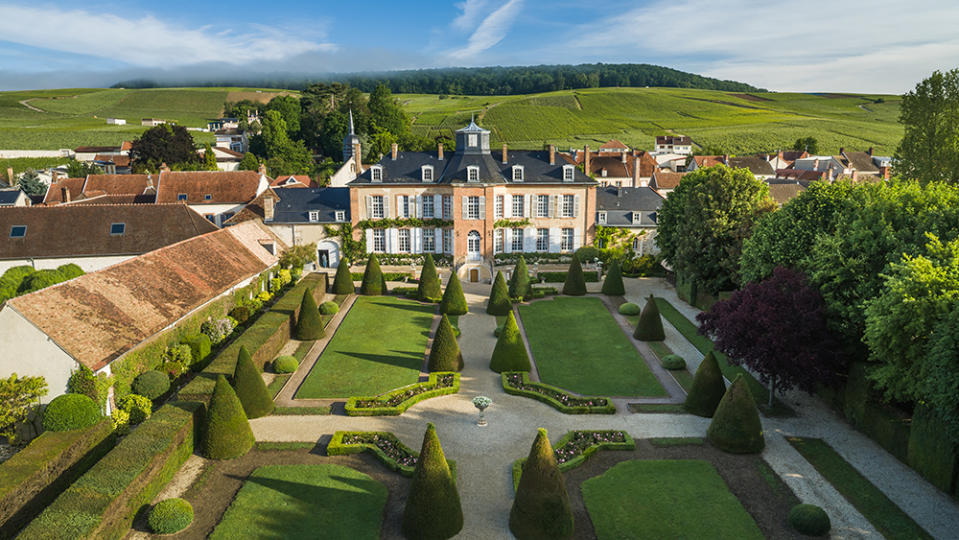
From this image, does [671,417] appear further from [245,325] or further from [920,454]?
[245,325]

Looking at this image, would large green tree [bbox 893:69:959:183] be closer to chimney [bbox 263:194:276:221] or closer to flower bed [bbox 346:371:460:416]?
flower bed [bbox 346:371:460:416]

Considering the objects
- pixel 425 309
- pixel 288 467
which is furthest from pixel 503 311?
pixel 288 467

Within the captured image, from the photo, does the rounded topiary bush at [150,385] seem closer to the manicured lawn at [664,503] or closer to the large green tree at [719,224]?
the manicured lawn at [664,503]

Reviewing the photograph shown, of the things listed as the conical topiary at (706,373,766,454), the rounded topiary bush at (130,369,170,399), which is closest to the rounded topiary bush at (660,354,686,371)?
the conical topiary at (706,373,766,454)

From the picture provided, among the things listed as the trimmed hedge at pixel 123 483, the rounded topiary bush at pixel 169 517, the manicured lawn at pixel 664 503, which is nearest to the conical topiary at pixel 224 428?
the trimmed hedge at pixel 123 483

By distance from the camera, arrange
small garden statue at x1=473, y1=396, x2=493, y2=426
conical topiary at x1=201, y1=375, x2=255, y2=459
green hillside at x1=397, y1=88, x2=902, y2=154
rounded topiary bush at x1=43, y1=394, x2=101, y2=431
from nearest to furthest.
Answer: rounded topiary bush at x1=43, y1=394, x2=101, y2=431
conical topiary at x1=201, y1=375, x2=255, y2=459
small garden statue at x1=473, y1=396, x2=493, y2=426
green hillside at x1=397, y1=88, x2=902, y2=154

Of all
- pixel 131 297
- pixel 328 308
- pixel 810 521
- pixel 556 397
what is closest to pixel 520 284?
pixel 328 308
